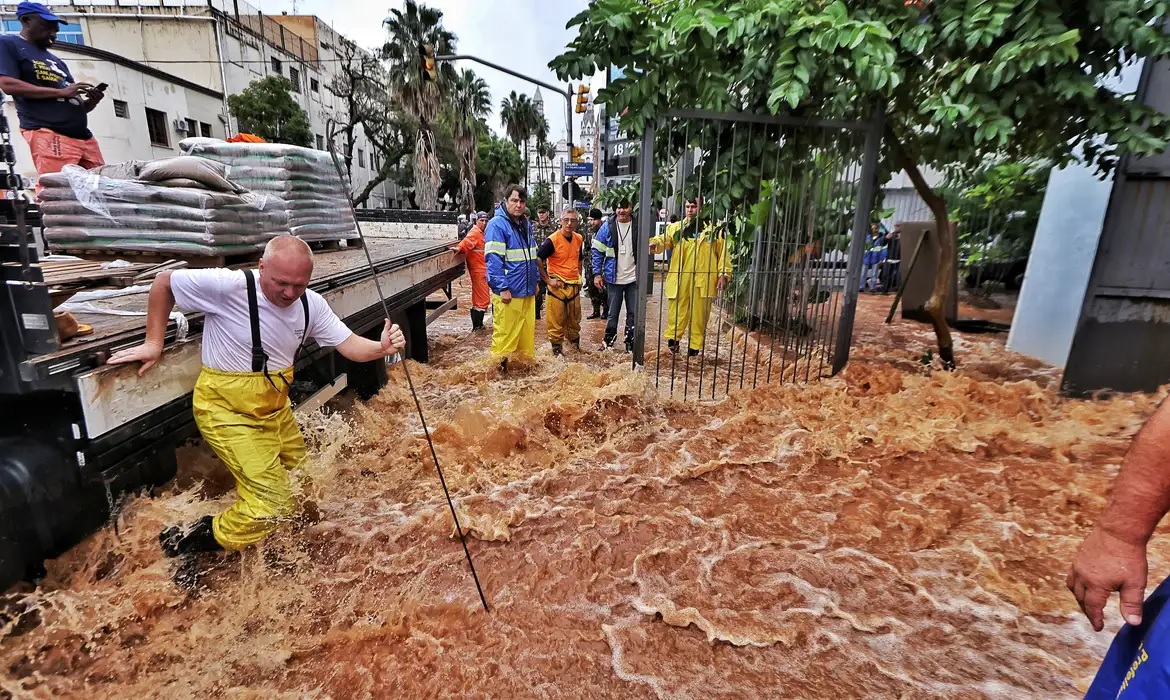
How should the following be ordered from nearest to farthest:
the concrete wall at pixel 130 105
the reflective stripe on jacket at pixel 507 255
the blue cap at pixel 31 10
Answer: the blue cap at pixel 31 10, the reflective stripe on jacket at pixel 507 255, the concrete wall at pixel 130 105

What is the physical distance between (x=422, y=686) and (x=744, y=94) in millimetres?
5019

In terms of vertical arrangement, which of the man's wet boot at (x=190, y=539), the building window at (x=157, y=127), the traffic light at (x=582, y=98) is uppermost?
the traffic light at (x=582, y=98)

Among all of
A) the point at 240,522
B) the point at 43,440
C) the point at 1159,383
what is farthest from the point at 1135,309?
the point at 43,440

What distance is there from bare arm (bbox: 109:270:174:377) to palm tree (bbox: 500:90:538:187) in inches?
1655

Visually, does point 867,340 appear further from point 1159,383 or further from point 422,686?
point 422,686

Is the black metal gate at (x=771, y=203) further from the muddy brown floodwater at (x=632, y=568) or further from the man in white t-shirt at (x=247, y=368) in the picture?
the man in white t-shirt at (x=247, y=368)

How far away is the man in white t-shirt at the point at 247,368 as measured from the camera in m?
2.64

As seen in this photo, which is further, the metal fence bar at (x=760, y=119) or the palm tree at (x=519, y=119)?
the palm tree at (x=519, y=119)

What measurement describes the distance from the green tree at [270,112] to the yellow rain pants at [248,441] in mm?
21758

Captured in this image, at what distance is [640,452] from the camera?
14.9 feet

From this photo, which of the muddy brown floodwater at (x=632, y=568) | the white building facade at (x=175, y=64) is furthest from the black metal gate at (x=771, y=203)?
the white building facade at (x=175, y=64)

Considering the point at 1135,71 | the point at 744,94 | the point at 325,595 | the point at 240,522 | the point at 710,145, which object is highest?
the point at 1135,71

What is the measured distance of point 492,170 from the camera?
3544 centimetres

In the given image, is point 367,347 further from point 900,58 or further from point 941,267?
point 941,267
